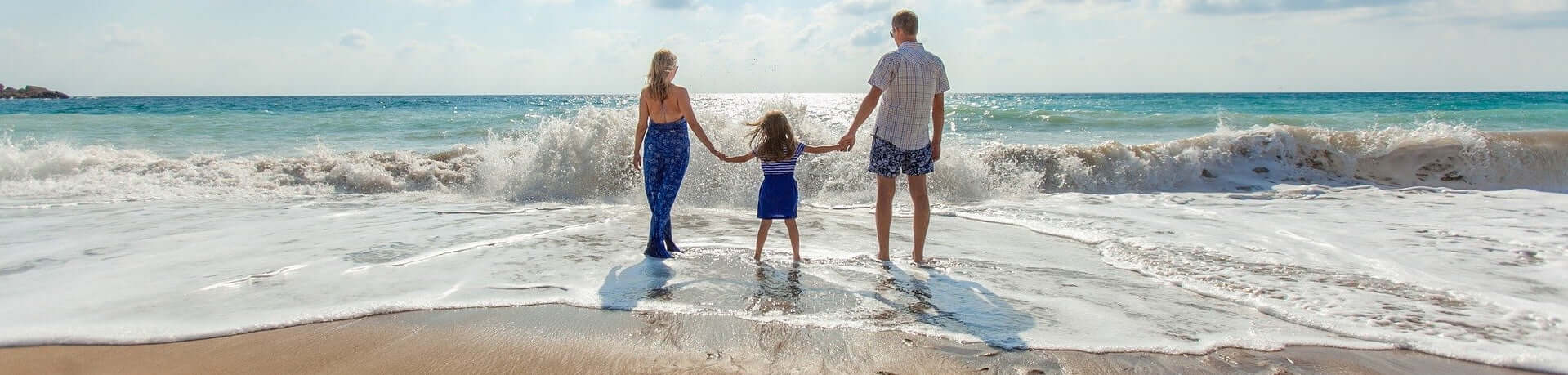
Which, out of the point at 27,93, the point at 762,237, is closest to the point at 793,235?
the point at 762,237

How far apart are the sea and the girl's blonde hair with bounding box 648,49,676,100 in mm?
1056

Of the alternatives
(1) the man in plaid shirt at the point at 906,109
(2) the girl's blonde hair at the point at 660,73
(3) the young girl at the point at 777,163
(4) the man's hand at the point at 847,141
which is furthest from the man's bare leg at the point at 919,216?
(2) the girl's blonde hair at the point at 660,73

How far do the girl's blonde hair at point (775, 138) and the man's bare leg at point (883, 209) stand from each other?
61 cm

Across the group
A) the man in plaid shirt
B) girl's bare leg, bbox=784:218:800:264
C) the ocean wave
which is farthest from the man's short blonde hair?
the ocean wave

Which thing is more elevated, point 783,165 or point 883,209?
point 783,165

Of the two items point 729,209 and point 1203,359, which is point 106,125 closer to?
point 729,209

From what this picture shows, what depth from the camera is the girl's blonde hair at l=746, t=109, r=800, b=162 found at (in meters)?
4.85

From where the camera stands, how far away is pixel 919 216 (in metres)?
5.13

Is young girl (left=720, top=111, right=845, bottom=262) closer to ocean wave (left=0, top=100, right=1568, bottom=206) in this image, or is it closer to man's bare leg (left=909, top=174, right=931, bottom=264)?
man's bare leg (left=909, top=174, right=931, bottom=264)

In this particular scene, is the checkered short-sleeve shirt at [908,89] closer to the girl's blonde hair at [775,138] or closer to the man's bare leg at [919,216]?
the man's bare leg at [919,216]

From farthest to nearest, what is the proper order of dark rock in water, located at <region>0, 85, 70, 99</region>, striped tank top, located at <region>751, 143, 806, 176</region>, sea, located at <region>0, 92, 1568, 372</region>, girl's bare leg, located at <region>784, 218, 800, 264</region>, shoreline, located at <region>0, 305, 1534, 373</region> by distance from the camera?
1. dark rock in water, located at <region>0, 85, 70, 99</region>
2. girl's bare leg, located at <region>784, 218, 800, 264</region>
3. striped tank top, located at <region>751, 143, 806, 176</region>
4. sea, located at <region>0, 92, 1568, 372</region>
5. shoreline, located at <region>0, 305, 1534, 373</region>

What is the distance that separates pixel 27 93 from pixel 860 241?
70.4m

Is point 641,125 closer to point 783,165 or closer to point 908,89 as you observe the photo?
point 783,165

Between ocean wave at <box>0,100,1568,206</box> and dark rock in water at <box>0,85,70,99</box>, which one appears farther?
dark rock in water at <box>0,85,70,99</box>
